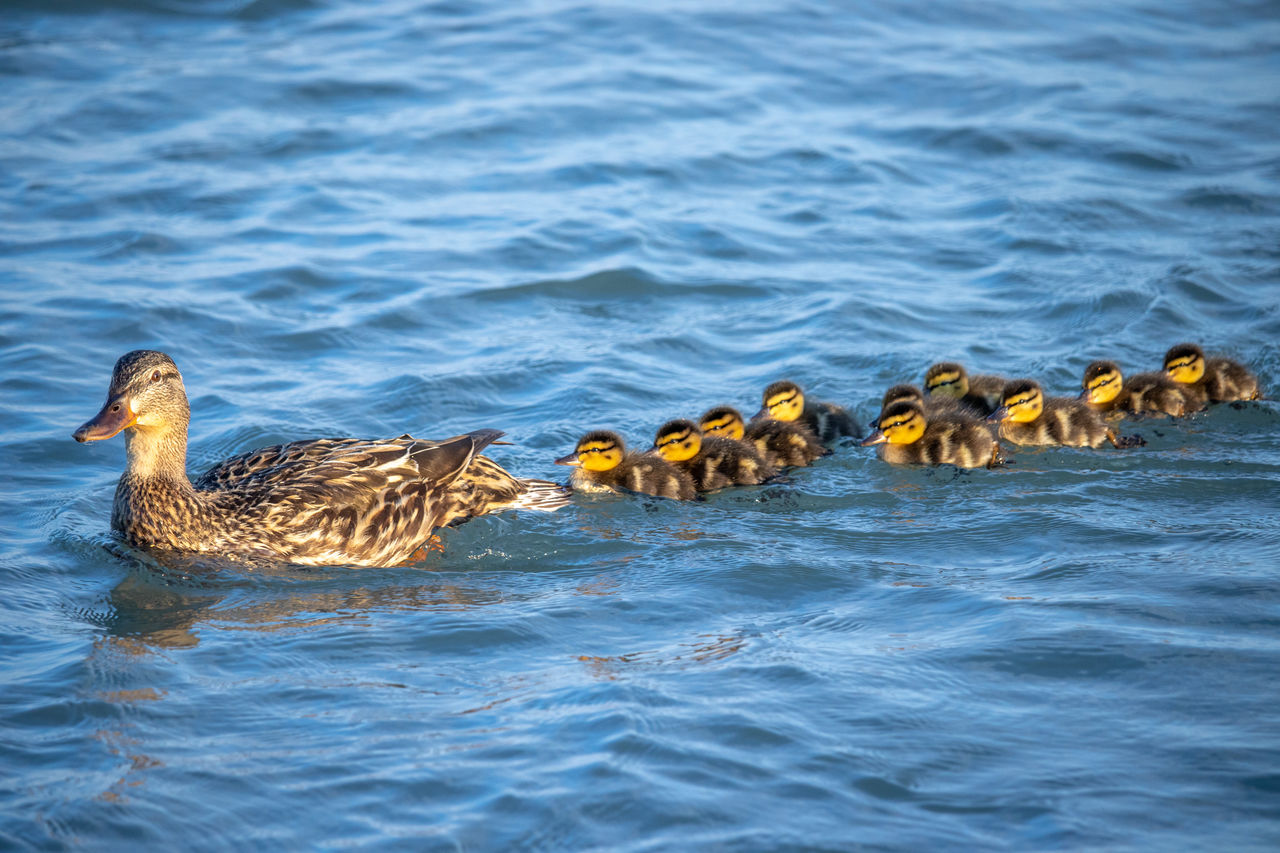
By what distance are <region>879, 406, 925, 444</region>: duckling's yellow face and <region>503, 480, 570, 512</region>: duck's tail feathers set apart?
150cm

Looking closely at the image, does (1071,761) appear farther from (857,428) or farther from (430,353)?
(430,353)

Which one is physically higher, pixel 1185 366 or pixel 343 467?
pixel 1185 366

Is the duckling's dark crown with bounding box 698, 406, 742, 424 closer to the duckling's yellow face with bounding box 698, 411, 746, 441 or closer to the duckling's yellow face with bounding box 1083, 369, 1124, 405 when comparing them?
the duckling's yellow face with bounding box 698, 411, 746, 441

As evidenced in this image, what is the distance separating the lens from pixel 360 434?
21.6 feet

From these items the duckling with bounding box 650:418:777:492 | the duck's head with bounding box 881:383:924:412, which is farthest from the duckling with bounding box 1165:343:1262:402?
the duckling with bounding box 650:418:777:492

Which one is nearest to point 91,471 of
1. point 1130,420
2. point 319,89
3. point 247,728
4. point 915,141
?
point 247,728

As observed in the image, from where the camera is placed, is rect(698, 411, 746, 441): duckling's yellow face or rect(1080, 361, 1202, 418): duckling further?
rect(1080, 361, 1202, 418): duckling

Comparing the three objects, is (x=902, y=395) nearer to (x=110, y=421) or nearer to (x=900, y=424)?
(x=900, y=424)

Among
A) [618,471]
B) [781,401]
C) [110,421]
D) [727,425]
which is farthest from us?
[781,401]

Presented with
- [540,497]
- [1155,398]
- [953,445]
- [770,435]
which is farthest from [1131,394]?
[540,497]

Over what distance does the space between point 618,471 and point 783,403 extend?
3.23 ft

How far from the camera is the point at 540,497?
5824 millimetres

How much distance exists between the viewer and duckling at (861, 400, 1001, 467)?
5992 millimetres

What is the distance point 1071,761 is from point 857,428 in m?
3.06
